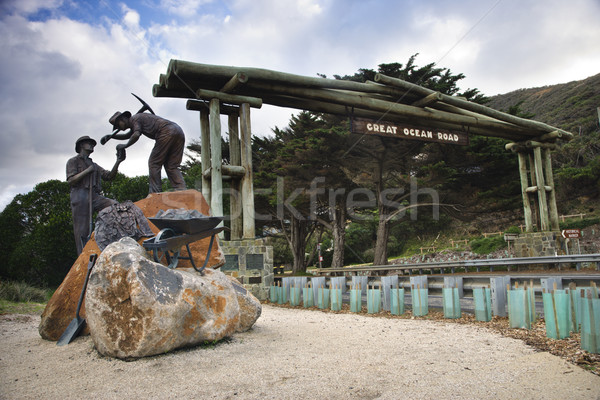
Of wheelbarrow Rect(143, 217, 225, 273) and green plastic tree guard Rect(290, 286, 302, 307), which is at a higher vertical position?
wheelbarrow Rect(143, 217, 225, 273)

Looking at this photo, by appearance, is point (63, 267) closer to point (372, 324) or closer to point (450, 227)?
point (372, 324)

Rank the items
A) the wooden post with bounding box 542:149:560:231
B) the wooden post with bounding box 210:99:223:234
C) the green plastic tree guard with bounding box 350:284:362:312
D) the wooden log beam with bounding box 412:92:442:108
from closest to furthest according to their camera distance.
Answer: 1. the green plastic tree guard with bounding box 350:284:362:312
2. the wooden post with bounding box 210:99:223:234
3. the wooden log beam with bounding box 412:92:442:108
4. the wooden post with bounding box 542:149:560:231

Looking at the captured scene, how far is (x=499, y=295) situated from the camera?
627 cm

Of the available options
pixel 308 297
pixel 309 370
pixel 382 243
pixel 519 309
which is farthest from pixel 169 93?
pixel 382 243

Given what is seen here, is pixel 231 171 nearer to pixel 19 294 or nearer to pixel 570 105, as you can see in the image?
pixel 19 294

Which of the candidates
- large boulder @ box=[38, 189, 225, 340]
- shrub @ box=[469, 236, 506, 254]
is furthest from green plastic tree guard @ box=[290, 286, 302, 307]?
shrub @ box=[469, 236, 506, 254]

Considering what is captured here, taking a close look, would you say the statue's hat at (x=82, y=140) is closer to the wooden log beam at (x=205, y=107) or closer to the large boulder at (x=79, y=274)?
the large boulder at (x=79, y=274)

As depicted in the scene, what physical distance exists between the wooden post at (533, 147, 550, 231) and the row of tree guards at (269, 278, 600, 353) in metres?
9.33

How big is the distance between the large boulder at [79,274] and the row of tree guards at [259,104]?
122 inches

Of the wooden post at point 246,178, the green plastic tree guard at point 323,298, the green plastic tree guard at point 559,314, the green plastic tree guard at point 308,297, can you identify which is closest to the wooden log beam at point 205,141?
the wooden post at point 246,178

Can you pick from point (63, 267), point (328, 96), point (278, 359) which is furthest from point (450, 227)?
point (278, 359)

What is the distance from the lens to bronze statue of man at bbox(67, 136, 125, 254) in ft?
19.1

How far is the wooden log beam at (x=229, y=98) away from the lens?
934cm

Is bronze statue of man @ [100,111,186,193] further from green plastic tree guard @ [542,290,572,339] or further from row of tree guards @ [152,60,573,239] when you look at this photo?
green plastic tree guard @ [542,290,572,339]
